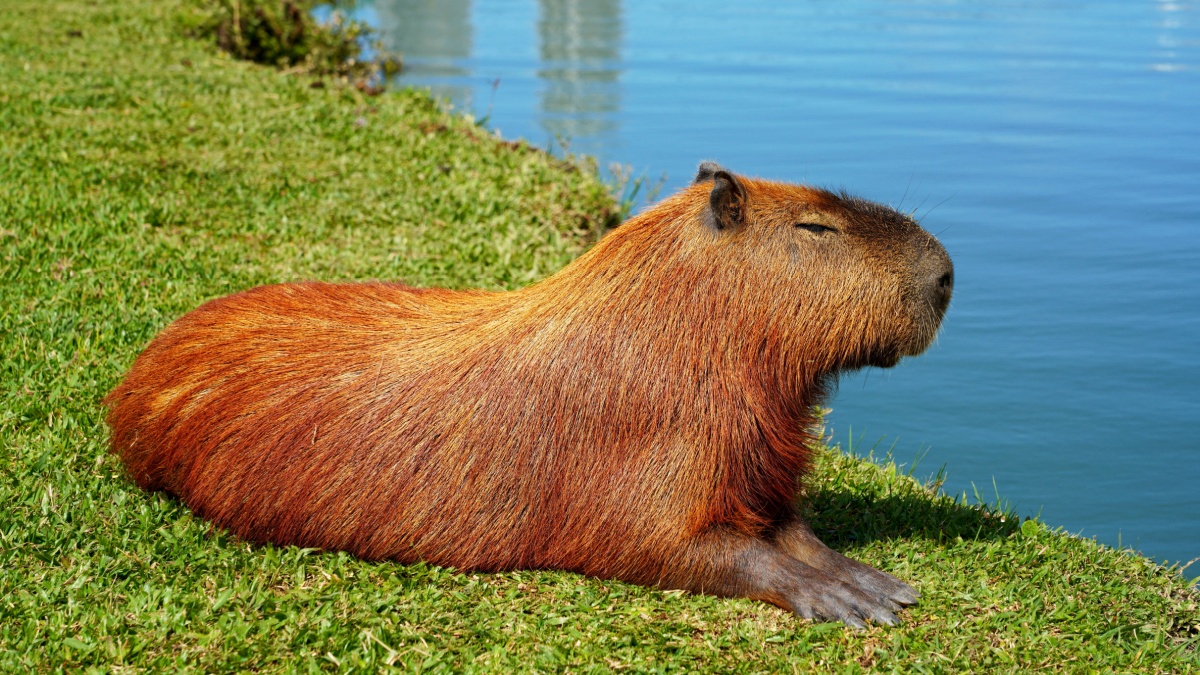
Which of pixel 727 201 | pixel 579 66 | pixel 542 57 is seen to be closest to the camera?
pixel 727 201

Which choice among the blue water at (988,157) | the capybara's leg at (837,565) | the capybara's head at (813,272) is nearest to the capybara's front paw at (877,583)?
the capybara's leg at (837,565)

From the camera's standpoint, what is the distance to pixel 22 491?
377cm

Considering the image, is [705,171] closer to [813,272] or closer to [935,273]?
[813,272]

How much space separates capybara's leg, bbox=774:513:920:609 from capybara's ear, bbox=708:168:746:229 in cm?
89

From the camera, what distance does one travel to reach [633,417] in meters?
3.44

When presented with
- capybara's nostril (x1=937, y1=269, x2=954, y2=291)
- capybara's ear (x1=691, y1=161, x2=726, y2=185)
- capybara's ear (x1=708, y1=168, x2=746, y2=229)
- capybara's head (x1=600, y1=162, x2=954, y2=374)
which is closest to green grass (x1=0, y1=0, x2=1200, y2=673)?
capybara's head (x1=600, y1=162, x2=954, y2=374)

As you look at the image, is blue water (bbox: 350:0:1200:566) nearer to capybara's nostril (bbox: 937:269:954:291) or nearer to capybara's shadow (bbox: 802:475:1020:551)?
capybara's shadow (bbox: 802:475:1020:551)

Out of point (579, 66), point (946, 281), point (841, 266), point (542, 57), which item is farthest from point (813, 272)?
point (542, 57)

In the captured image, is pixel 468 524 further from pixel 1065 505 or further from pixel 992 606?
pixel 1065 505

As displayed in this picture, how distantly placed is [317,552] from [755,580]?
4.11 ft

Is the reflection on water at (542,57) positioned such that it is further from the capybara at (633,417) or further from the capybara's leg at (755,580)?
the capybara's leg at (755,580)

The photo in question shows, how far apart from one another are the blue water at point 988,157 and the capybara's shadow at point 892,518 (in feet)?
2.59

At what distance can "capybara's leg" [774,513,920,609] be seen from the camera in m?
3.48

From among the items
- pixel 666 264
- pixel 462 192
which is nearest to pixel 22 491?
pixel 666 264
